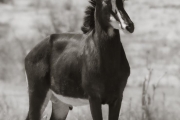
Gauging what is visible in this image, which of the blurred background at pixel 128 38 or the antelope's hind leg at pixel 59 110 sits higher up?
the antelope's hind leg at pixel 59 110

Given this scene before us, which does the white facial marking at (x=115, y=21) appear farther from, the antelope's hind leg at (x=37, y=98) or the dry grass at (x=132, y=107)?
the dry grass at (x=132, y=107)

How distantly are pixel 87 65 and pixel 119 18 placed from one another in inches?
27.2

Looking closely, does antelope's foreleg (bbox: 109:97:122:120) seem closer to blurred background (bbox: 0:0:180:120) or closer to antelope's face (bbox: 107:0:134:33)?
antelope's face (bbox: 107:0:134:33)

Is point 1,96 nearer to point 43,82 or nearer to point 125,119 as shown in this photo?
point 125,119

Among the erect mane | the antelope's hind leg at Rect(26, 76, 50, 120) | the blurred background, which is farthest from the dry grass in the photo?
the erect mane

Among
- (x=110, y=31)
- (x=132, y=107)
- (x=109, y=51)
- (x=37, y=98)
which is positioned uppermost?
(x=110, y=31)

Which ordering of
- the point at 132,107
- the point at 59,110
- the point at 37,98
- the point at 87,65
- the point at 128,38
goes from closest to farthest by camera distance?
the point at 87,65
the point at 37,98
the point at 59,110
the point at 132,107
the point at 128,38

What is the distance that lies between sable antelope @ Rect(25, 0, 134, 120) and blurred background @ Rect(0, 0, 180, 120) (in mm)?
4816

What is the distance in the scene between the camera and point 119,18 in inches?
231

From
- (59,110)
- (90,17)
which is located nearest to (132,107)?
(59,110)

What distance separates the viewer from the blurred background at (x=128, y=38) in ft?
44.1

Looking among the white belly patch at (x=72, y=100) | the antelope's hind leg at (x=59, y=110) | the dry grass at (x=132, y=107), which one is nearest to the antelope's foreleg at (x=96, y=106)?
the white belly patch at (x=72, y=100)

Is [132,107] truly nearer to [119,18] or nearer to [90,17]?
[90,17]

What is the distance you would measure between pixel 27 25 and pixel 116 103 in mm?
10173
